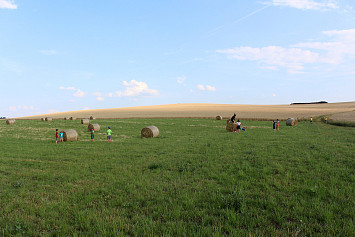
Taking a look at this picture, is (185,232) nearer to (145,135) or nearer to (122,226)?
(122,226)

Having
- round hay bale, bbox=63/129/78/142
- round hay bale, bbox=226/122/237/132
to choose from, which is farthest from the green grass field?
round hay bale, bbox=226/122/237/132

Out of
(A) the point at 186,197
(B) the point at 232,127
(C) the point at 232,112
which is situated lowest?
(A) the point at 186,197

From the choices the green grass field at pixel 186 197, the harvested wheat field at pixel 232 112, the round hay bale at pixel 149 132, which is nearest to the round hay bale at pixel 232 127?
the round hay bale at pixel 149 132

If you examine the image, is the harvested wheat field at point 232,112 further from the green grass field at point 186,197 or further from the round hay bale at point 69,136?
the green grass field at point 186,197

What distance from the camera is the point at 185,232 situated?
4.74 m

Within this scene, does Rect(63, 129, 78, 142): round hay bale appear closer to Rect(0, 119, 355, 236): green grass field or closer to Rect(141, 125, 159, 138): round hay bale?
Rect(141, 125, 159, 138): round hay bale

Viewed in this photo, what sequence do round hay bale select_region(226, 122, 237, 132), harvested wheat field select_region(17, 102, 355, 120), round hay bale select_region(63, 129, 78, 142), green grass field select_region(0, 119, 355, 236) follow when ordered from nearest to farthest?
green grass field select_region(0, 119, 355, 236), round hay bale select_region(63, 129, 78, 142), round hay bale select_region(226, 122, 237, 132), harvested wheat field select_region(17, 102, 355, 120)

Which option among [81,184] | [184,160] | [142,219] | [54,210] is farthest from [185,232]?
[184,160]

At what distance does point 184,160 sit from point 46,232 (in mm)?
7435

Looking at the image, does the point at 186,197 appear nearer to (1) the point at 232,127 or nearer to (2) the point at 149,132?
(2) the point at 149,132

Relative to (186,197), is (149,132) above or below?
above

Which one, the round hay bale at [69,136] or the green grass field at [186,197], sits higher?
the round hay bale at [69,136]

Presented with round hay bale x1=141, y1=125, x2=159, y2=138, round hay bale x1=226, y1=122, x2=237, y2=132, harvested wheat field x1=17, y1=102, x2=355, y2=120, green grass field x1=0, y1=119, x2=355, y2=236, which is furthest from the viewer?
harvested wheat field x1=17, y1=102, x2=355, y2=120

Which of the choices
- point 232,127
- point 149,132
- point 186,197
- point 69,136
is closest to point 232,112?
point 232,127
